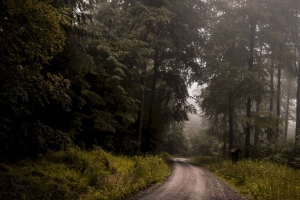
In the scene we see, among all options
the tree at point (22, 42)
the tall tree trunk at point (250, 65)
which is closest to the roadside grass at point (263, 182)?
the tall tree trunk at point (250, 65)

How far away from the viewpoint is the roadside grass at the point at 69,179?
292 inches

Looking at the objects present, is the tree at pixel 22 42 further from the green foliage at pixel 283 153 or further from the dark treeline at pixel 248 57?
the dark treeline at pixel 248 57

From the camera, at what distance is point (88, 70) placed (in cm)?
1161

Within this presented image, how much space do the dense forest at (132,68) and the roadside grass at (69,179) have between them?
87 cm

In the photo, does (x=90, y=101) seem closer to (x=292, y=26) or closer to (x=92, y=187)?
(x=92, y=187)

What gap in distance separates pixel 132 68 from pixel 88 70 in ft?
20.3

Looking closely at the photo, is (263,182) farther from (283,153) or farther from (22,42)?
(22,42)

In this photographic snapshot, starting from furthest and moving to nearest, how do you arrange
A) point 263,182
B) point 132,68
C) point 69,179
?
1. point 132,68
2. point 263,182
3. point 69,179

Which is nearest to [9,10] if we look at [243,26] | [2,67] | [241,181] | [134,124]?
[2,67]

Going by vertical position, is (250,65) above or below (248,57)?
below

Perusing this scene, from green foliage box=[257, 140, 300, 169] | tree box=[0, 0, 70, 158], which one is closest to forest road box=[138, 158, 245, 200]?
tree box=[0, 0, 70, 158]

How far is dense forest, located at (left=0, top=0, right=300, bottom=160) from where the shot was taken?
7.74m

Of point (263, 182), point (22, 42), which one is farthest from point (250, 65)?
point (22, 42)

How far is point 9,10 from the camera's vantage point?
6.00m
